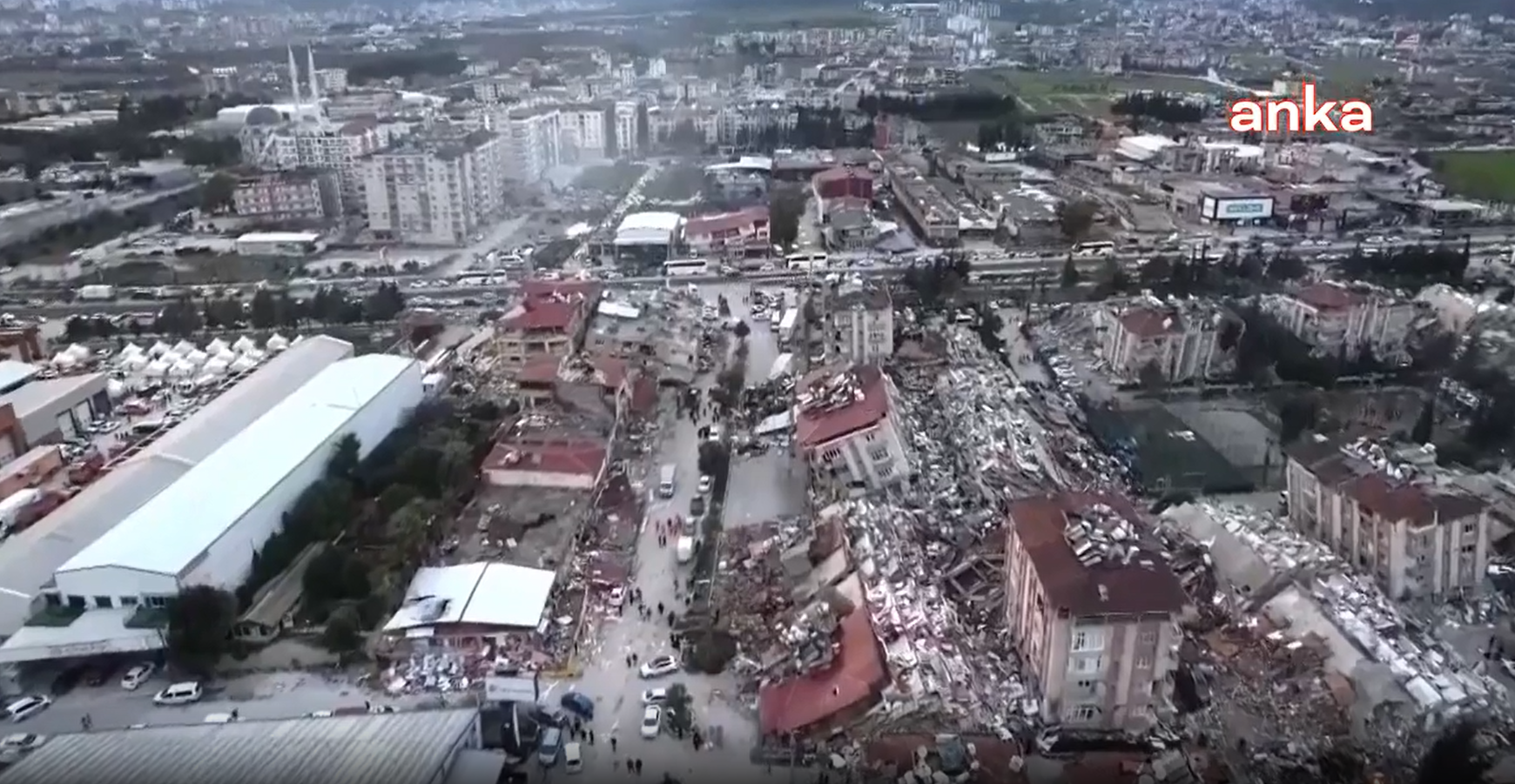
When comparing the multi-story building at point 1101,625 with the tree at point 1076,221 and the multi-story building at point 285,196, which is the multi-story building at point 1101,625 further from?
the multi-story building at point 285,196

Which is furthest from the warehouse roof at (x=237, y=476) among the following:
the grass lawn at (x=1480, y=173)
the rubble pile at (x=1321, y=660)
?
the grass lawn at (x=1480, y=173)

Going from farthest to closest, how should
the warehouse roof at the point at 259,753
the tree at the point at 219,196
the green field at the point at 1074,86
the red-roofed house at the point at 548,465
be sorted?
1. the green field at the point at 1074,86
2. the tree at the point at 219,196
3. the red-roofed house at the point at 548,465
4. the warehouse roof at the point at 259,753

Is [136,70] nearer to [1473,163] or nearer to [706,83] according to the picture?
[706,83]

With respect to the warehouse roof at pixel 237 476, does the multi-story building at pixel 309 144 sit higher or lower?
higher

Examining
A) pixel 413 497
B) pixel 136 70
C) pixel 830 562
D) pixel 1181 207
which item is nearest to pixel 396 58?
pixel 136 70

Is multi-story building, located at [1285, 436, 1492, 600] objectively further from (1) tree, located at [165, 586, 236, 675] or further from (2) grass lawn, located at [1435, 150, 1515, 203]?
(2) grass lawn, located at [1435, 150, 1515, 203]

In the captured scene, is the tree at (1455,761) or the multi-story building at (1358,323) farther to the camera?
the multi-story building at (1358,323)

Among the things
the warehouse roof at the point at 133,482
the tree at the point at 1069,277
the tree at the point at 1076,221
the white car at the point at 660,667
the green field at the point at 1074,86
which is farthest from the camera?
the green field at the point at 1074,86
